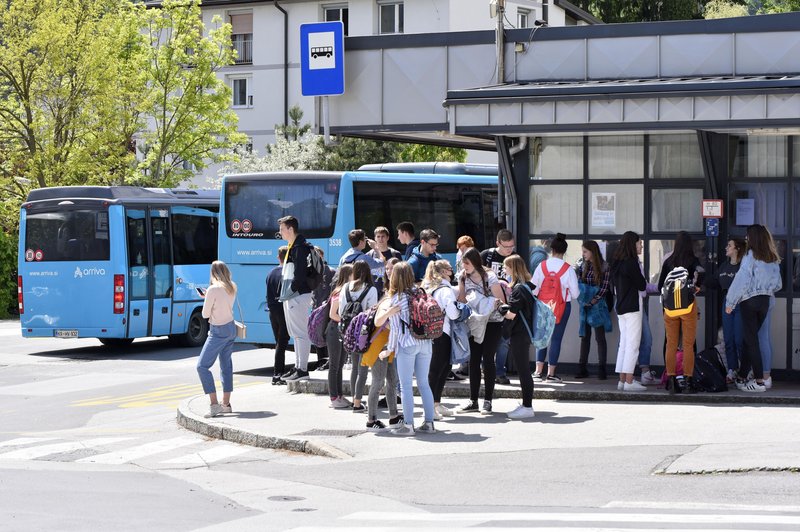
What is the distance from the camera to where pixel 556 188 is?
1595 centimetres

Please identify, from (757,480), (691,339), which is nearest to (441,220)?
(691,339)

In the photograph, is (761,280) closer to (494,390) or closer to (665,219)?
(665,219)

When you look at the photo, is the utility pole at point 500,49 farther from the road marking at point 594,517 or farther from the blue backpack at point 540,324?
the road marking at point 594,517

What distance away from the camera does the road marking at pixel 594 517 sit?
8094mm

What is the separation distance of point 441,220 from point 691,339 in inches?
334

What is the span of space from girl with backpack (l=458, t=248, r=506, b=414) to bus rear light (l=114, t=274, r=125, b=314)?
10688mm

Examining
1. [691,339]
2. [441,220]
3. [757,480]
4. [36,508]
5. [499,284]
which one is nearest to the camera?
[36,508]

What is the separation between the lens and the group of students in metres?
12.5

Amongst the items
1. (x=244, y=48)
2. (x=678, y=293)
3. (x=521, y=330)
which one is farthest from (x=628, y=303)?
(x=244, y=48)

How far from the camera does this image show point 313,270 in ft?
51.9

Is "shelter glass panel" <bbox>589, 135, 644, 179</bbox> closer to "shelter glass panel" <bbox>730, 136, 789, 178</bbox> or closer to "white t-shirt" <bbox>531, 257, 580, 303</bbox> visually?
"shelter glass panel" <bbox>730, 136, 789, 178</bbox>

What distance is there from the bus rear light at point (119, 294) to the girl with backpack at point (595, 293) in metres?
10.3

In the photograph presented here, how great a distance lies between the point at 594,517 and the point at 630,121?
6.80 metres

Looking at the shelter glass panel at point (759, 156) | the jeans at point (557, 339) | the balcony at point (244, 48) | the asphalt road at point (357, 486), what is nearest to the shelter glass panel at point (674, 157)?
the shelter glass panel at point (759, 156)
